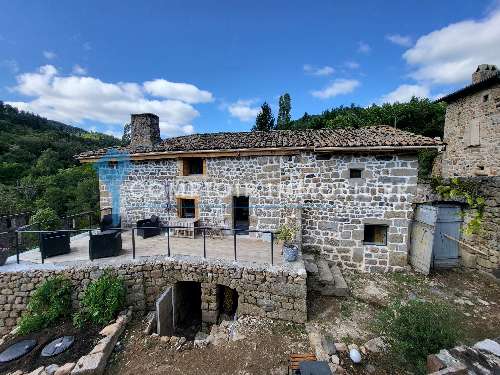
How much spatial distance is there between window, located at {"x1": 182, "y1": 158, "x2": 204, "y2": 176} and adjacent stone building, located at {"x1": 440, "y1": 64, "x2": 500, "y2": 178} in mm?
12996

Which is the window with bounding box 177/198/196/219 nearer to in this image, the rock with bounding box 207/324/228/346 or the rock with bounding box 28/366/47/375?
the rock with bounding box 207/324/228/346

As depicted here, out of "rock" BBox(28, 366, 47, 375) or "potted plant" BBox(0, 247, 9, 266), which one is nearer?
"rock" BBox(28, 366, 47, 375)

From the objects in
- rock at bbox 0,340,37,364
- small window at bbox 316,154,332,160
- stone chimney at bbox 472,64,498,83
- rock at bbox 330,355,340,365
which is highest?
stone chimney at bbox 472,64,498,83

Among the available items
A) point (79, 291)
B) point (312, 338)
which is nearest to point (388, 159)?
point (312, 338)

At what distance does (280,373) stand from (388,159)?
22.1 ft

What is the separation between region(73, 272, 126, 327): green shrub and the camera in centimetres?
614

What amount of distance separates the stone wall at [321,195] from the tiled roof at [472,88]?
7.13 metres

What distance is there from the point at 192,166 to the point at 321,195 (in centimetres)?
527

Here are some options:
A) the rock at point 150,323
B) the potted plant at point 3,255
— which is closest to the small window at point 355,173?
the rock at point 150,323

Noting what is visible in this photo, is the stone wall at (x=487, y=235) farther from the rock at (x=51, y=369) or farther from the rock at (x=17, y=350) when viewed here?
the rock at (x=17, y=350)

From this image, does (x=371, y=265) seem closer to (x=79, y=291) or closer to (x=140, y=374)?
(x=140, y=374)

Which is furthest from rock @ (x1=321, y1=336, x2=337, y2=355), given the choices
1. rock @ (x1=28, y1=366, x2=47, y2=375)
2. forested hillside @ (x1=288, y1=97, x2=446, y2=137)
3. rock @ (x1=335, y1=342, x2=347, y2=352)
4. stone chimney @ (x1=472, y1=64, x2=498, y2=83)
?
forested hillside @ (x1=288, y1=97, x2=446, y2=137)

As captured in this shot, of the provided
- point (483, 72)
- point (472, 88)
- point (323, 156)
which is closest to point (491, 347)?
point (323, 156)

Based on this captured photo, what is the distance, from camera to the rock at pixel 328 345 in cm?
482
